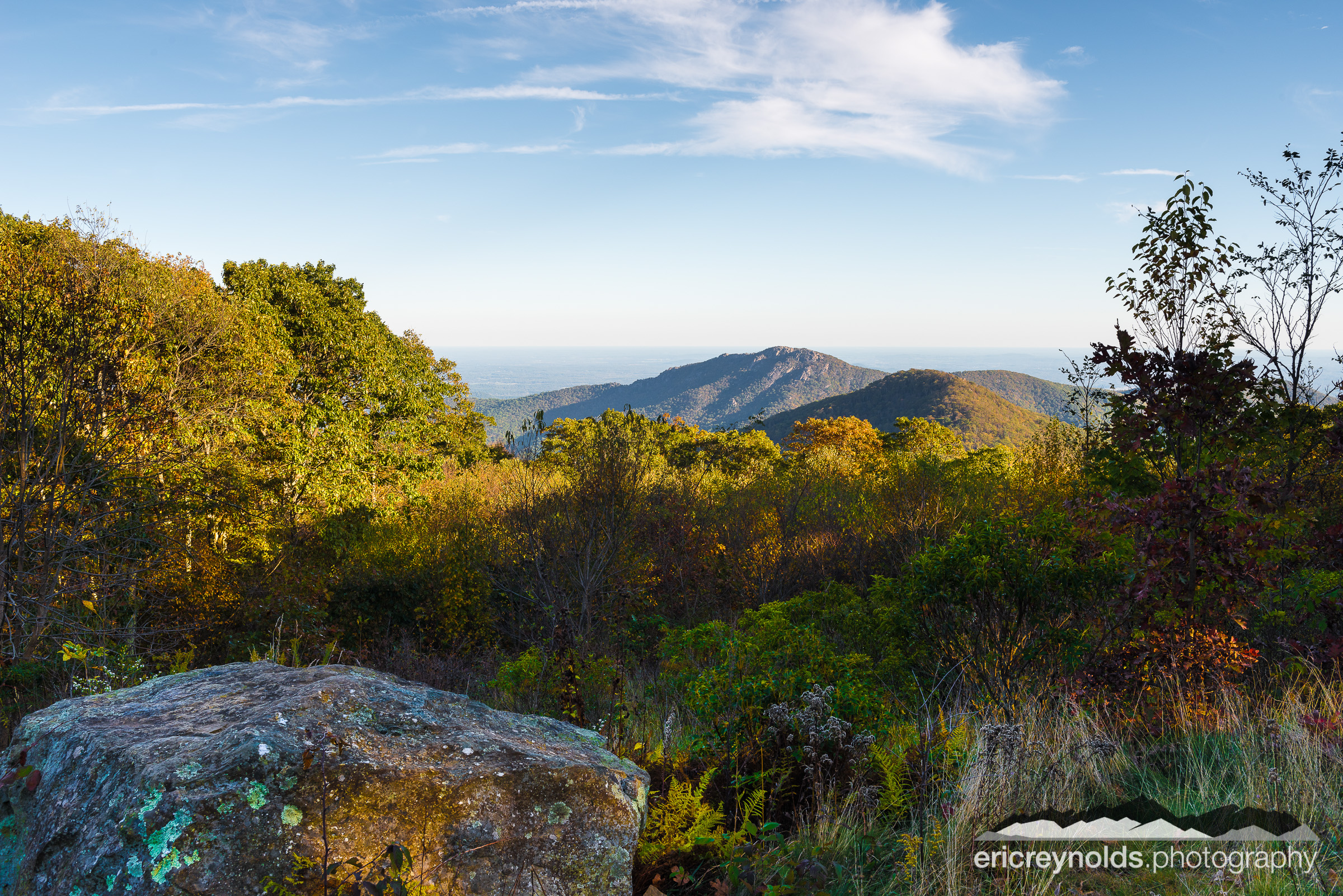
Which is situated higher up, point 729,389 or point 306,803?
point 729,389

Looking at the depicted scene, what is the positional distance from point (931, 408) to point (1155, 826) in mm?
81528

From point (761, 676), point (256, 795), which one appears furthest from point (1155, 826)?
point (256, 795)

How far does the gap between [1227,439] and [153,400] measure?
592 inches

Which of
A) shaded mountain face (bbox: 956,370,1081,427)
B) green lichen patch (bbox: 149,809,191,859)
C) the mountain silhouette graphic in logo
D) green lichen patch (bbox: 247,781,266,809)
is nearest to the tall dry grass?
the mountain silhouette graphic in logo

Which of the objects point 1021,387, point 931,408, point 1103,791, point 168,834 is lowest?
point 1103,791

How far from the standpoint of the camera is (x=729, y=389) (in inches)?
6757

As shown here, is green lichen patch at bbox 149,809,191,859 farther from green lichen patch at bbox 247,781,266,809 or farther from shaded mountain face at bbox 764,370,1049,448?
shaded mountain face at bbox 764,370,1049,448

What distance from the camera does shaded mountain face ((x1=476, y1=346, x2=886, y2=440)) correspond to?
145500mm

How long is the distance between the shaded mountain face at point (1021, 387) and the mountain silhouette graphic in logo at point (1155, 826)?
10292 cm

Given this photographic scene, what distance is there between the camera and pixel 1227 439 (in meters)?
4.88

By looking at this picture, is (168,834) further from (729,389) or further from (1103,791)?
(729,389)

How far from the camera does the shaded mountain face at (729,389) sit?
14550 centimetres

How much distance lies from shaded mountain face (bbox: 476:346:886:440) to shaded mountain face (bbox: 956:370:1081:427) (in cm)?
2992

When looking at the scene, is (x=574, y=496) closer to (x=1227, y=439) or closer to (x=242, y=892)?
(x=1227, y=439)
